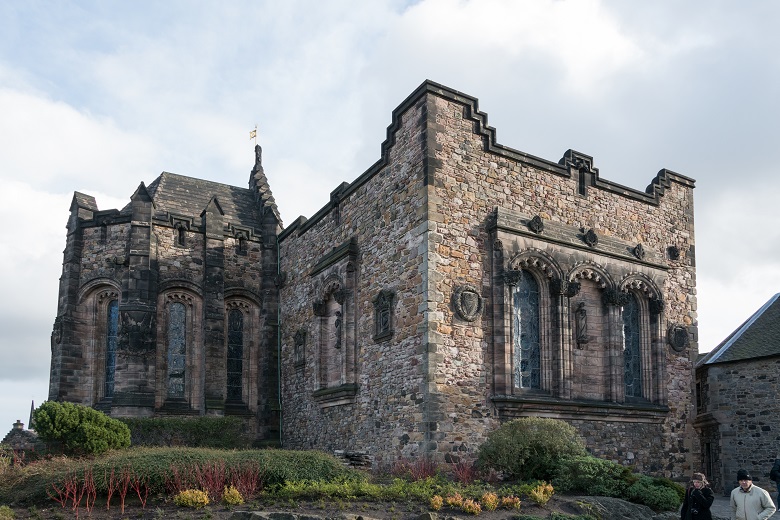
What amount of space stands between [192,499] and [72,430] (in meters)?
7.65

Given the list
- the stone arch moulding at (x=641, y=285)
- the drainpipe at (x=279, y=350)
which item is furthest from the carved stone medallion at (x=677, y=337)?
the drainpipe at (x=279, y=350)

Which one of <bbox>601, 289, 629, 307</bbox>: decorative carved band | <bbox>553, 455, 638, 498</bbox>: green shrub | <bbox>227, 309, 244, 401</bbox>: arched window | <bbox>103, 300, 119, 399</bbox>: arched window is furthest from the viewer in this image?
<bbox>227, 309, 244, 401</bbox>: arched window

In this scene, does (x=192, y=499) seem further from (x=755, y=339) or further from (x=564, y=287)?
(x=755, y=339)

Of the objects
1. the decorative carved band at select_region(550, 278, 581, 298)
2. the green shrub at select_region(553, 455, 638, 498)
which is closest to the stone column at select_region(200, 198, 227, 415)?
the decorative carved band at select_region(550, 278, 581, 298)

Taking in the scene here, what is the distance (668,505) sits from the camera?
14.4m

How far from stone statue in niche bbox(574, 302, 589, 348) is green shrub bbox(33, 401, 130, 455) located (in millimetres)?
11846

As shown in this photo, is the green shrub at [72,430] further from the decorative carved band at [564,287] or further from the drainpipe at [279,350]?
the decorative carved band at [564,287]

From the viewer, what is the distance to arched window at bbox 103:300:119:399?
Answer: 923 inches

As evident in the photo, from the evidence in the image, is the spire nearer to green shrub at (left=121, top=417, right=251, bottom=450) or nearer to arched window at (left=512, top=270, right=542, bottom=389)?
green shrub at (left=121, top=417, right=251, bottom=450)

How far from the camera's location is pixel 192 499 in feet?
37.7

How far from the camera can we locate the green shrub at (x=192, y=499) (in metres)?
11.5

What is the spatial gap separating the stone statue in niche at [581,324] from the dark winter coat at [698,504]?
23.9 feet

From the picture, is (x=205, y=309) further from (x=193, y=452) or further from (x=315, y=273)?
(x=193, y=452)

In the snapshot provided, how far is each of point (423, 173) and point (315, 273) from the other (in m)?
6.46
